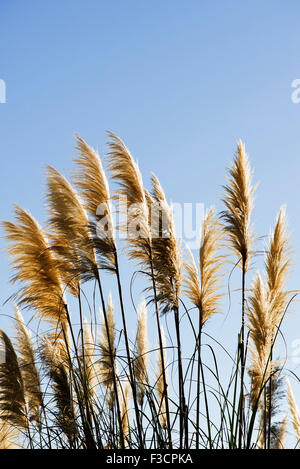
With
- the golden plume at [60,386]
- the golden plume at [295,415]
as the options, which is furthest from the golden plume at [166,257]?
the golden plume at [295,415]

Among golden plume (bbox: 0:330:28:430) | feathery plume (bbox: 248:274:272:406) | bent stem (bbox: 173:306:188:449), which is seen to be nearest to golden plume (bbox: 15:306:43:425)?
golden plume (bbox: 0:330:28:430)

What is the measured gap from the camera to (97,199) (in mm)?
4332

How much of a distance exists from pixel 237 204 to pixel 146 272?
89 centimetres

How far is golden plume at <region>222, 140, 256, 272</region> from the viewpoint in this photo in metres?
4.35

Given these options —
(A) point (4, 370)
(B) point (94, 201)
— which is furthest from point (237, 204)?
(A) point (4, 370)

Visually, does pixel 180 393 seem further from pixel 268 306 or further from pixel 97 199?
pixel 97 199

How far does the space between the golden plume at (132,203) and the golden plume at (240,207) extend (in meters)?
0.67

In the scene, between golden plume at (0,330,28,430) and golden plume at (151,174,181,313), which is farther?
golden plume at (0,330,28,430)

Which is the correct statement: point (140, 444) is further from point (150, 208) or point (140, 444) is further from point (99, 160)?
point (99, 160)

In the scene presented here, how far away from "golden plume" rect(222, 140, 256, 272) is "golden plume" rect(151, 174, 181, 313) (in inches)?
19.4

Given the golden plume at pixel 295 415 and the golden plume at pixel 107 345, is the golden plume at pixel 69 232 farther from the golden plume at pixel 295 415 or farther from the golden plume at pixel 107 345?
the golden plume at pixel 295 415

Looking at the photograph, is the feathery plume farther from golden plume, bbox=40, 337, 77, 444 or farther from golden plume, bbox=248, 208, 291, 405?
golden plume, bbox=40, 337, 77, 444
